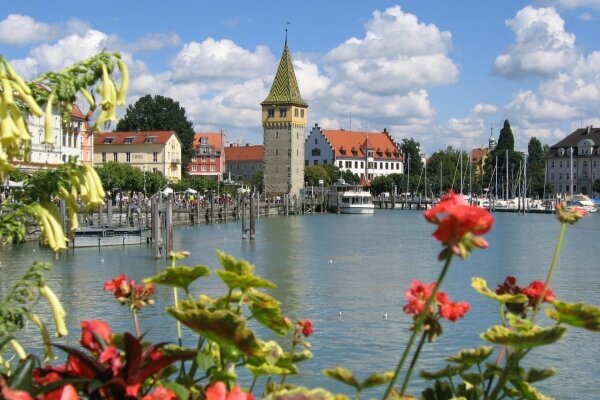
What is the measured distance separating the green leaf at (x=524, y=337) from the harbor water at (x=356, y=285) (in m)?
9.62

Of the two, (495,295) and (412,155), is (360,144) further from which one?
(495,295)

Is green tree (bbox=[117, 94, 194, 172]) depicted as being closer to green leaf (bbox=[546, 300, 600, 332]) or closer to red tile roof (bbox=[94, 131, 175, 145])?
red tile roof (bbox=[94, 131, 175, 145])

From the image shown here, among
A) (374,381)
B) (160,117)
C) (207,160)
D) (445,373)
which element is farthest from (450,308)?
(207,160)

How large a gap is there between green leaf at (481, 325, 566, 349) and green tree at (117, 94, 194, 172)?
346 feet

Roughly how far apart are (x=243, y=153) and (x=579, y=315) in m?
150

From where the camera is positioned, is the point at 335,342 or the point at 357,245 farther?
the point at 357,245

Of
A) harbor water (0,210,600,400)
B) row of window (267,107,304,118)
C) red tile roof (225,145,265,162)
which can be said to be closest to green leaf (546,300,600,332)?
harbor water (0,210,600,400)

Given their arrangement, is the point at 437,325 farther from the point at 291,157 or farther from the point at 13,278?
the point at 291,157

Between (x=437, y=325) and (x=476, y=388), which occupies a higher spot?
(x=437, y=325)

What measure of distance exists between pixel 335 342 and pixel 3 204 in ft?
44.4

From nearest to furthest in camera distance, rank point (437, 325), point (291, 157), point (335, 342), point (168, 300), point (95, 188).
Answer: point (437, 325) < point (95, 188) < point (335, 342) < point (168, 300) < point (291, 157)

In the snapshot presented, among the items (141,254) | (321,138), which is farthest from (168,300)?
(321,138)

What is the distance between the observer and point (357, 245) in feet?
156

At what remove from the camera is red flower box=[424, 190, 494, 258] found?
2.49 metres
